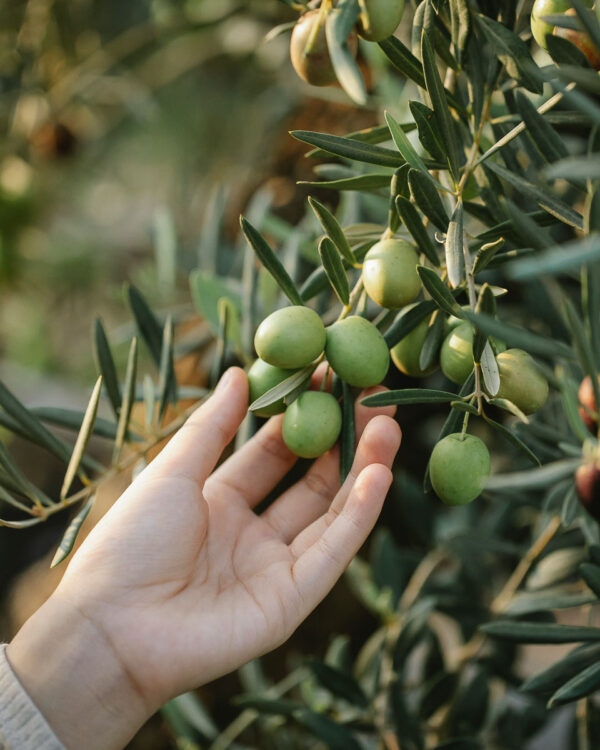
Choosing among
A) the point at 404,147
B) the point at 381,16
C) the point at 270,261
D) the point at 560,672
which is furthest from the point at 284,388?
the point at 560,672

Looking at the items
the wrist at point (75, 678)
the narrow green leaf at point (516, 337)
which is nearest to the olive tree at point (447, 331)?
the narrow green leaf at point (516, 337)

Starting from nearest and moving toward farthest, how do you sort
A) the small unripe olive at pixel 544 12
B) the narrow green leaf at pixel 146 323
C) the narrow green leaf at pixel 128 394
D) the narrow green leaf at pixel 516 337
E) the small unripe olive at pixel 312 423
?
the narrow green leaf at pixel 516 337, the small unripe olive at pixel 544 12, the small unripe olive at pixel 312 423, the narrow green leaf at pixel 128 394, the narrow green leaf at pixel 146 323

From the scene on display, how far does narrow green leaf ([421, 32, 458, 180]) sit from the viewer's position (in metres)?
0.58

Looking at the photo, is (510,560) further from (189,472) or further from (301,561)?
(189,472)

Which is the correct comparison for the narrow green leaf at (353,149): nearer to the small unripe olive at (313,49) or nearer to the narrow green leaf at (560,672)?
the small unripe olive at (313,49)

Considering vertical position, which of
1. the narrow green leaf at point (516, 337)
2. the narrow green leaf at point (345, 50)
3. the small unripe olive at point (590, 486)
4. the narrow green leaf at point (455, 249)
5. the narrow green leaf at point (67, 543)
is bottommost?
the small unripe olive at point (590, 486)

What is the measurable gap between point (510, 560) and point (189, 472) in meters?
0.84

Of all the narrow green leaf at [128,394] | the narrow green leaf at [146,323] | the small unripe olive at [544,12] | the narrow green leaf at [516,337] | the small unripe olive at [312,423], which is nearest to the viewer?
the narrow green leaf at [516,337]

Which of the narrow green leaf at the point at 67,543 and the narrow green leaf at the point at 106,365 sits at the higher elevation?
the narrow green leaf at the point at 106,365

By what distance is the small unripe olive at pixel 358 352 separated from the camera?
642 mm

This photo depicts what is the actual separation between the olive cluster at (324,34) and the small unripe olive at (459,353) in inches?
11.9

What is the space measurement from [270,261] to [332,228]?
9 centimetres

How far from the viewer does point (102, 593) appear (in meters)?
0.77

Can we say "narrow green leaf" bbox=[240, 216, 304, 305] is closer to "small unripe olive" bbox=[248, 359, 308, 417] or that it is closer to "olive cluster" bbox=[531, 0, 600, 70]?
"small unripe olive" bbox=[248, 359, 308, 417]
